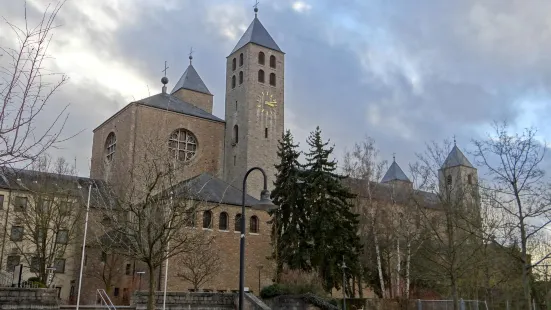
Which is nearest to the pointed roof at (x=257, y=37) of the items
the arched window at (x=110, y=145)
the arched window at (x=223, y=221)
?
the arched window at (x=110, y=145)

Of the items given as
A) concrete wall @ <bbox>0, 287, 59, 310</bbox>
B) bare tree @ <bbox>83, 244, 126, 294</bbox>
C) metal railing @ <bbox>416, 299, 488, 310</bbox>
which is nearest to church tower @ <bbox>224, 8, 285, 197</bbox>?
bare tree @ <bbox>83, 244, 126, 294</bbox>

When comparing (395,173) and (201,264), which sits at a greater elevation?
(395,173)

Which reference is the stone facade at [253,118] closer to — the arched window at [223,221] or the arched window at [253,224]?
the arched window at [253,224]

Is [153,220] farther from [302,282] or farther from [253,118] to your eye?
[253,118]

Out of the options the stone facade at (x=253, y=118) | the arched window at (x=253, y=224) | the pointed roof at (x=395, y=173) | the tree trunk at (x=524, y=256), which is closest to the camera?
the tree trunk at (x=524, y=256)

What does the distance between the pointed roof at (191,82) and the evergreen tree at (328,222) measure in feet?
101

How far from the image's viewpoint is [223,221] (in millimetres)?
35375

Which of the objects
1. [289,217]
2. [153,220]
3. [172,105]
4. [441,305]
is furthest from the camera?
[172,105]

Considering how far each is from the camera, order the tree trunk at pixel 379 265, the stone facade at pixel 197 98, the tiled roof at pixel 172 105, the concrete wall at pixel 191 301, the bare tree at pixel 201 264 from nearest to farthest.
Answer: the concrete wall at pixel 191 301, the bare tree at pixel 201 264, the tree trunk at pixel 379 265, the tiled roof at pixel 172 105, the stone facade at pixel 197 98

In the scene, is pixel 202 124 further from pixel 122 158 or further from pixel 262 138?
pixel 122 158

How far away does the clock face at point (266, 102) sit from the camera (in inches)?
2012

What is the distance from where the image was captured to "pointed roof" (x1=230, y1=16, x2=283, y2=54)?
174ft

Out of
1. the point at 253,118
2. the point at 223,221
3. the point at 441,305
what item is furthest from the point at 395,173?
the point at 223,221

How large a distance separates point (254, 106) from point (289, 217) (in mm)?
18630
